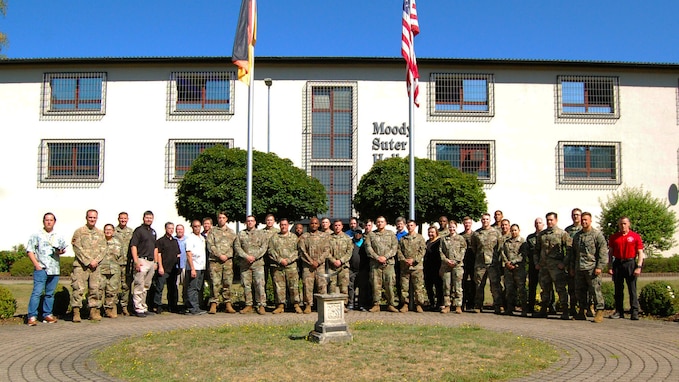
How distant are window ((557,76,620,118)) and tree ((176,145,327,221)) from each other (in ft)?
47.6

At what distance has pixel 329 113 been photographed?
31.2 metres

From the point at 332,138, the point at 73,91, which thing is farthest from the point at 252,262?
the point at 73,91

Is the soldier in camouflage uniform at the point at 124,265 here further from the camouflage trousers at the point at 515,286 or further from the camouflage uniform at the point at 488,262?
the camouflage trousers at the point at 515,286

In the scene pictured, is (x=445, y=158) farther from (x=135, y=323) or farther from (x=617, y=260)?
(x=135, y=323)

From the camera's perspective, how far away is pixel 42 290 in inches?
464

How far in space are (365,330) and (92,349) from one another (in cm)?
415

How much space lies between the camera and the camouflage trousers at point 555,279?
1258cm

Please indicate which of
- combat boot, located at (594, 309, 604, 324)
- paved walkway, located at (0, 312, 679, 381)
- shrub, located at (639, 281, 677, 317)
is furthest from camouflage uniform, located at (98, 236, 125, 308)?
shrub, located at (639, 281, 677, 317)

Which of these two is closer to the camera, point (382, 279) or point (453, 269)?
point (453, 269)

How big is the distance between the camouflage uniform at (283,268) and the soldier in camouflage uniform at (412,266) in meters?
2.25

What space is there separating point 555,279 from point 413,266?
2.86m

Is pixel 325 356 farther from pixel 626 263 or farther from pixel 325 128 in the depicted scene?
pixel 325 128

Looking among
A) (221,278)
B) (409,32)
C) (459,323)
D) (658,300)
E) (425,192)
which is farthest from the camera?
(425,192)

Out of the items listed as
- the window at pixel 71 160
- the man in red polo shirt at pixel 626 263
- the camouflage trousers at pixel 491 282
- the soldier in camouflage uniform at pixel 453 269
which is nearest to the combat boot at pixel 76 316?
the soldier in camouflage uniform at pixel 453 269
